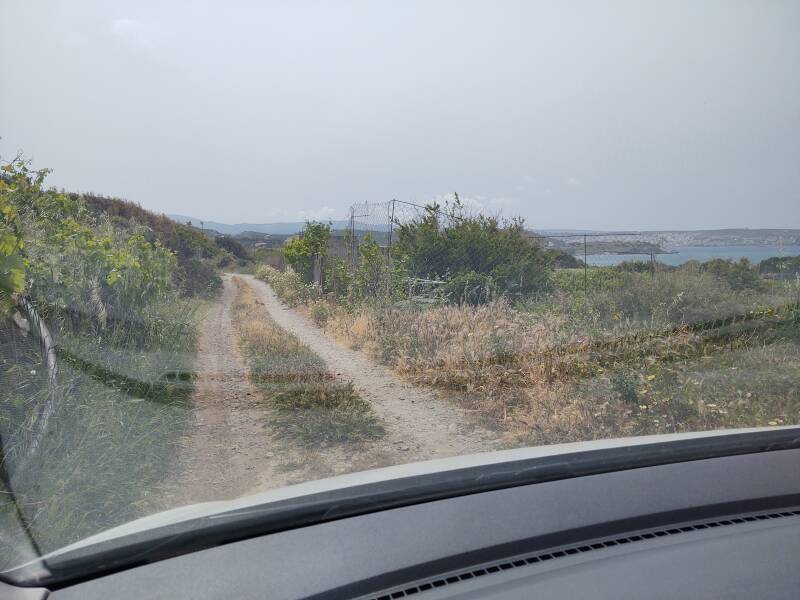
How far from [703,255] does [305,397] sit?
8553 mm

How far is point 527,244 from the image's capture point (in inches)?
507

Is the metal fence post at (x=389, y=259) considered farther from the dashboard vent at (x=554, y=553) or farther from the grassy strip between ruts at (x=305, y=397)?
the dashboard vent at (x=554, y=553)

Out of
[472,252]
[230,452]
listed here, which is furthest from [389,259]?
[230,452]

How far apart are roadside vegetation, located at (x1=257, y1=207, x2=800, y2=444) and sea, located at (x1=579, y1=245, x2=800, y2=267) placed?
0.72 feet

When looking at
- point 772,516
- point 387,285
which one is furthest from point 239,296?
point 772,516

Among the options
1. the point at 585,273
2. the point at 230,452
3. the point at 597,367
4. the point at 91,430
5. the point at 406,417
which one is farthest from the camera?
the point at 585,273

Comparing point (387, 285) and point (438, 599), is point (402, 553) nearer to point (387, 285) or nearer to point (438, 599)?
point (438, 599)


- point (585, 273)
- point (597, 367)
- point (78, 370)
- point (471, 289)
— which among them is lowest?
point (597, 367)

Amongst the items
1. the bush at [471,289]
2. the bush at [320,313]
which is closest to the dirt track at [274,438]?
the bush at [471,289]

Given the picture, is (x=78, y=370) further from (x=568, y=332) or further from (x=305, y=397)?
(x=568, y=332)

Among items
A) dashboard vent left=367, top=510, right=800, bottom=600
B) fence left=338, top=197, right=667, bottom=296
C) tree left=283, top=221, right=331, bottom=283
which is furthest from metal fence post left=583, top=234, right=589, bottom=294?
dashboard vent left=367, top=510, right=800, bottom=600

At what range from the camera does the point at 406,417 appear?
6430 mm

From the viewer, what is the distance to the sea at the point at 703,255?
10914 millimetres

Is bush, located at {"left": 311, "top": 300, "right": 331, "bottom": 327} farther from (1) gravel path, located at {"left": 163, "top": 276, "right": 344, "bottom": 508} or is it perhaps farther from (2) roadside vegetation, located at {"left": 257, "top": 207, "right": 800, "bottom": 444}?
(1) gravel path, located at {"left": 163, "top": 276, "right": 344, "bottom": 508}
